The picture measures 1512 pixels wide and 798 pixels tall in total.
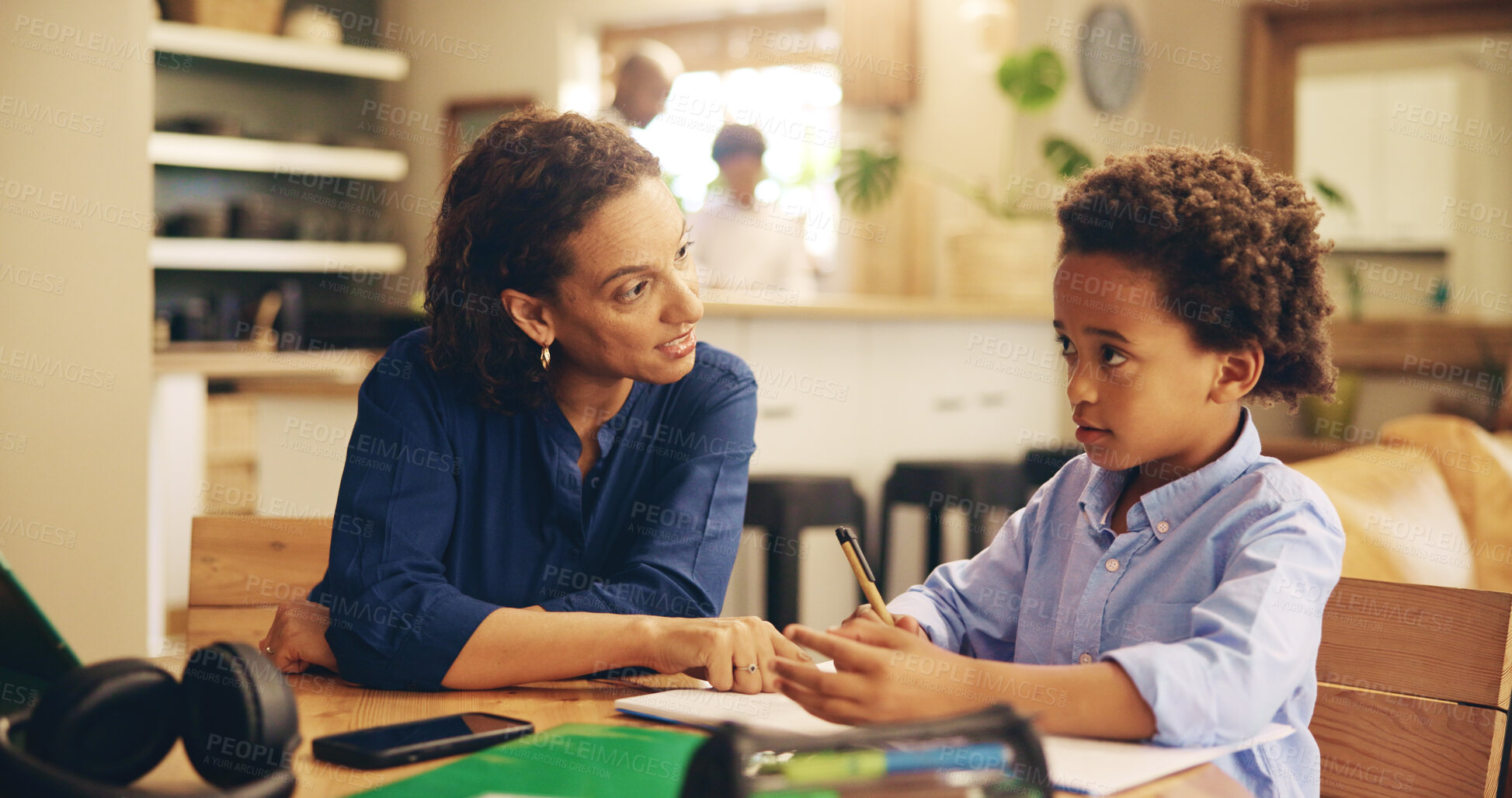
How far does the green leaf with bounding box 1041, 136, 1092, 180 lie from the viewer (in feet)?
13.8

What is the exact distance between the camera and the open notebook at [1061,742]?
28.3 inches

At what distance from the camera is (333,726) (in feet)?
2.90

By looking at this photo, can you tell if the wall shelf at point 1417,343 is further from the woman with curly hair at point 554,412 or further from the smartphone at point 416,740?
the smartphone at point 416,740

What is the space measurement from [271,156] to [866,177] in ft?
9.26

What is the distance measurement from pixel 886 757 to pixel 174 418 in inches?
151

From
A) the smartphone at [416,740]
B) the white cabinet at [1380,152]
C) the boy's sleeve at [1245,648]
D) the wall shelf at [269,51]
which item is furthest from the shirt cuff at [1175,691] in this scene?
the wall shelf at [269,51]

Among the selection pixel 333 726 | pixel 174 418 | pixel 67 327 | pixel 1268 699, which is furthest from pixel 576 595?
pixel 174 418

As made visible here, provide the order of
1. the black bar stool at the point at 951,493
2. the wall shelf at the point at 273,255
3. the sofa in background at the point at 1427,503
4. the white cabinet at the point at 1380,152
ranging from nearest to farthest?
1. the sofa in background at the point at 1427,503
2. the black bar stool at the point at 951,493
3. the white cabinet at the point at 1380,152
4. the wall shelf at the point at 273,255

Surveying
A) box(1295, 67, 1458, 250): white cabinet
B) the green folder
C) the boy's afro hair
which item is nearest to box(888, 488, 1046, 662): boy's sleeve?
the boy's afro hair

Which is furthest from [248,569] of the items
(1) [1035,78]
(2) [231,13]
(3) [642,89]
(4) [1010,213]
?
(2) [231,13]

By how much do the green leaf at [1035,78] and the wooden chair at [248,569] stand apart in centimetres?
340

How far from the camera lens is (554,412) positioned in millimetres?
1317

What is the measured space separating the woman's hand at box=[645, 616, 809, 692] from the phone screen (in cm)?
18

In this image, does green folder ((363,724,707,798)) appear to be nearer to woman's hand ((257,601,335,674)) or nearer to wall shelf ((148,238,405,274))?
woman's hand ((257,601,335,674))
